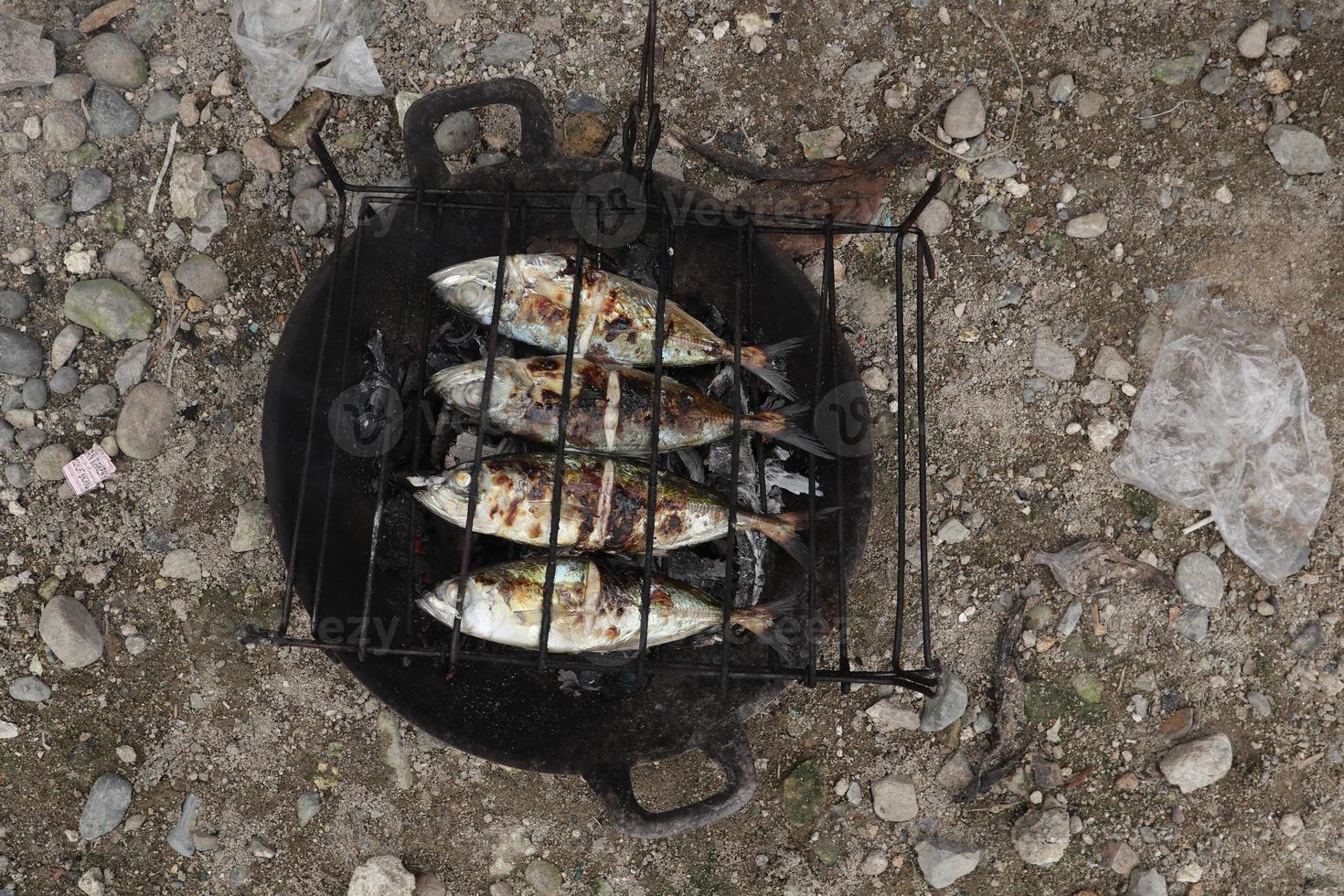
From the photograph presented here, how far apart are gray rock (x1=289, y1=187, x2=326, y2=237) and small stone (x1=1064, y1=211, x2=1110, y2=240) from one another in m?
3.24

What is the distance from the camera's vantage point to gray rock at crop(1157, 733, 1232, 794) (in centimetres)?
361

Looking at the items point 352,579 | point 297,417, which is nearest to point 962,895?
point 352,579

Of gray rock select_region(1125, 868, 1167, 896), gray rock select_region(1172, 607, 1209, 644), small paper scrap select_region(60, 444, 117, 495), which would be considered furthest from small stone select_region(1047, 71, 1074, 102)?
small paper scrap select_region(60, 444, 117, 495)

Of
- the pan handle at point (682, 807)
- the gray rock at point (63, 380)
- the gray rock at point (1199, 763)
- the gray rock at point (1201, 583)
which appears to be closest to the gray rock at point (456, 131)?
the gray rock at point (63, 380)

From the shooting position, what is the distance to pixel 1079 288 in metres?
3.65

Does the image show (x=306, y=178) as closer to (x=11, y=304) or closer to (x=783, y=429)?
(x=11, y=304)

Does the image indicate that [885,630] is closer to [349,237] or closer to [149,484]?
[349,237]

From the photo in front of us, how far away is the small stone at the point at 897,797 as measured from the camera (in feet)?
12.1

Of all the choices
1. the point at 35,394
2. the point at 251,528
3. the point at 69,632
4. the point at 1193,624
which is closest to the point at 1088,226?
the point at 1193,624

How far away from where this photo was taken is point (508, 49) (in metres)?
3.62

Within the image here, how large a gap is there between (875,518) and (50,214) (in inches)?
149

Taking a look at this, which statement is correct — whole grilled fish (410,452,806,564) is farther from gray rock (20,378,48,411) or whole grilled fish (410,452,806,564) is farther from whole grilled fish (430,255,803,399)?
gray rock (20,378,48,411)

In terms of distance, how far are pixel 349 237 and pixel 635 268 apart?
1.10m

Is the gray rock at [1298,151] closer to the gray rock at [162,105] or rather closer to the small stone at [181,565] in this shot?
the gray rock at [162,105]
